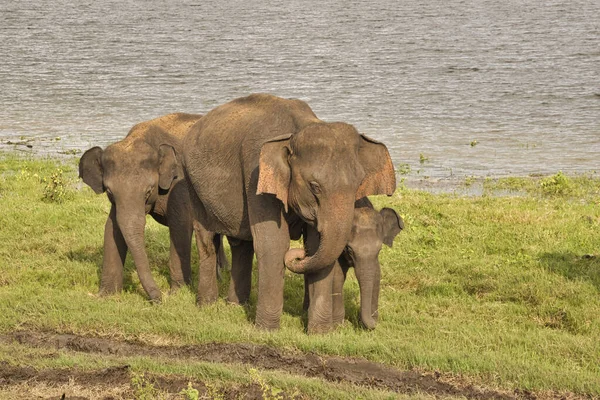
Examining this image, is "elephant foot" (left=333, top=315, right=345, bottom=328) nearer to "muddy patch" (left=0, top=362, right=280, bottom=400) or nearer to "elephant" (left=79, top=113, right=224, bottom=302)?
"elephant" (left=79, top=113, right=224, bottom=302)

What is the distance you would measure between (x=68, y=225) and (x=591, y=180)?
8.90 meters

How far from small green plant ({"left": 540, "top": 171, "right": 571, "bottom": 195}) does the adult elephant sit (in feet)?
24.3

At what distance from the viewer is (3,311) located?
10.6 meters

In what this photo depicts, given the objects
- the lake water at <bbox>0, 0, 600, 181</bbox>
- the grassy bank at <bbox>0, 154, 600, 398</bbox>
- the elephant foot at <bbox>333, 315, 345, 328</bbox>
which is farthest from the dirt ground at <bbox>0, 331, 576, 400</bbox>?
the lake water at <bbox>0, 0, 600, 181</bbox>

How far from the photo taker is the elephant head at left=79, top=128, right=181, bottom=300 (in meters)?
10.8

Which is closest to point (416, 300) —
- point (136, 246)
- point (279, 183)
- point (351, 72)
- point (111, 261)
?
point (279, 183)

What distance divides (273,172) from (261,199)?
22.1 inches

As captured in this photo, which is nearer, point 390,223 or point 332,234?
point 332,234

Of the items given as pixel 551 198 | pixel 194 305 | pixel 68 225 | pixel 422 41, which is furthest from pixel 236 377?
pixel 422 41

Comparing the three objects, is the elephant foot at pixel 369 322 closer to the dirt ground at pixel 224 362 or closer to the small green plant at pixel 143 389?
the dirt ground at pixel 224 362

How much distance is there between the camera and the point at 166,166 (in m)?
11.2

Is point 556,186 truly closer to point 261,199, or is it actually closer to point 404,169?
point 404,169

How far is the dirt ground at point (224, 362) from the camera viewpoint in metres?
8.12

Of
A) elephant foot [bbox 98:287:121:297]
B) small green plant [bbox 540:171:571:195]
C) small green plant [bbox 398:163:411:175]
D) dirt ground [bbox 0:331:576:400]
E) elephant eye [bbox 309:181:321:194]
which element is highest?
elephant eye [bbox 309:181:321:194]
